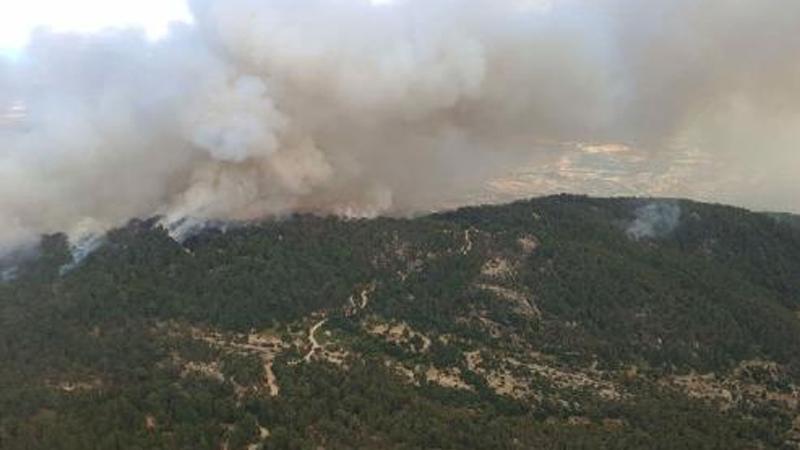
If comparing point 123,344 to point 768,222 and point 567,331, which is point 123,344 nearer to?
point 567,331

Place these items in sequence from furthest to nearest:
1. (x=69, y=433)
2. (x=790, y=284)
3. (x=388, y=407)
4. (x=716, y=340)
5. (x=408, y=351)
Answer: (x=790, y=284) < (x=716, y=340) < (x=408, y=351) < (x=388, y=407) < (x=69, y=433)

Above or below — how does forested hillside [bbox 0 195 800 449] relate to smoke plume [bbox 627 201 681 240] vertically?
below

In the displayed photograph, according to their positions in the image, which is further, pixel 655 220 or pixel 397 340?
pixel 655 220

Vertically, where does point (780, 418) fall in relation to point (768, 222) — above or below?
below

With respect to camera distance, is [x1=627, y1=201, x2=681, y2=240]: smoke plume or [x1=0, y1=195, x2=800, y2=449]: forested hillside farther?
[x1=627, y1=201, x2=681, y2=240]: smoke plume

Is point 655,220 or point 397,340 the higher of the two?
point 655,220

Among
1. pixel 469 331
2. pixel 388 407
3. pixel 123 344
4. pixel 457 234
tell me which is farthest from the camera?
pixel 457 234

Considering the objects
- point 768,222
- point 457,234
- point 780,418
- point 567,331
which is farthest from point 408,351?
point 768,222

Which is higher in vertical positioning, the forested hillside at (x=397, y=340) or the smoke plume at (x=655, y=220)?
the smoke plume at (x=655, y=220)
